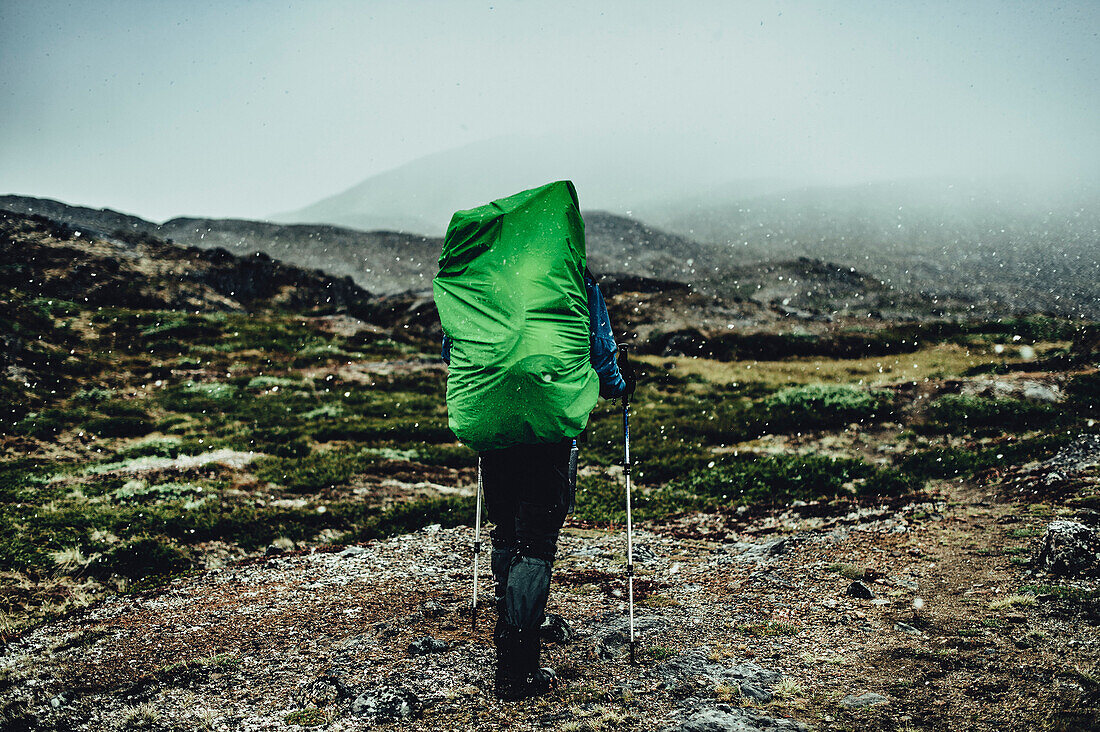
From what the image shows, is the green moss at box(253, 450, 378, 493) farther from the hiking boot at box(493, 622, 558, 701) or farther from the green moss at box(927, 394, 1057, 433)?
the green moss at box(927, 394, 1057, 433)

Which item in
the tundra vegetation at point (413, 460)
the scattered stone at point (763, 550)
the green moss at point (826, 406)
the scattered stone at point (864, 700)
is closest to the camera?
the scattered stone at point (864, 700)

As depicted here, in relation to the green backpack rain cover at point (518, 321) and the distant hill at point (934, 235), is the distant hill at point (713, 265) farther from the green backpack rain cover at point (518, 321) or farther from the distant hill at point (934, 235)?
the green backpack rain cover at point (518, 321)

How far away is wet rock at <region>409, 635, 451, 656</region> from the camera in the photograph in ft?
16.0

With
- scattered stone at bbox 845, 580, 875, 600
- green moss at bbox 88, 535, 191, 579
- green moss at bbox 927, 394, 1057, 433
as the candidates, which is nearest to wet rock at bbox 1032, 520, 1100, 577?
scattered stone at bbox 845, 580, 875, 600

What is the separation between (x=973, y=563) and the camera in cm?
614

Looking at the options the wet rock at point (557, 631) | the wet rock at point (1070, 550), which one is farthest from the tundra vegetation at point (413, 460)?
the wet rock at point (557, 631)

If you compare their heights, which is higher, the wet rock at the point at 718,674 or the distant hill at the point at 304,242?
the distant hill at the point at 304,242

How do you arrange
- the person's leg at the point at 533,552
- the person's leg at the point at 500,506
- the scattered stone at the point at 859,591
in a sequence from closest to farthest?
the person's leg at the point at 533,552 < the person's leg at the point at 500,506 < the scattered stone at the point at 859,591

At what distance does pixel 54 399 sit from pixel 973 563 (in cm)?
2516

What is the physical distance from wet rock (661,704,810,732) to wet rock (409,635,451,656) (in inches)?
80.7

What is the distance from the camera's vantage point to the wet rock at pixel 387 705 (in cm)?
399

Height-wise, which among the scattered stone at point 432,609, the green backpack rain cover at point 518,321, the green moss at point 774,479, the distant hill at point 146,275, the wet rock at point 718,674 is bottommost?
the green moss at point 774,479

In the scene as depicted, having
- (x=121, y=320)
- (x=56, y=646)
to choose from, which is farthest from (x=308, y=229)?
(x=56, y=646)

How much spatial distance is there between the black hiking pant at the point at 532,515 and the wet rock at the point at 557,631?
0.91 m
